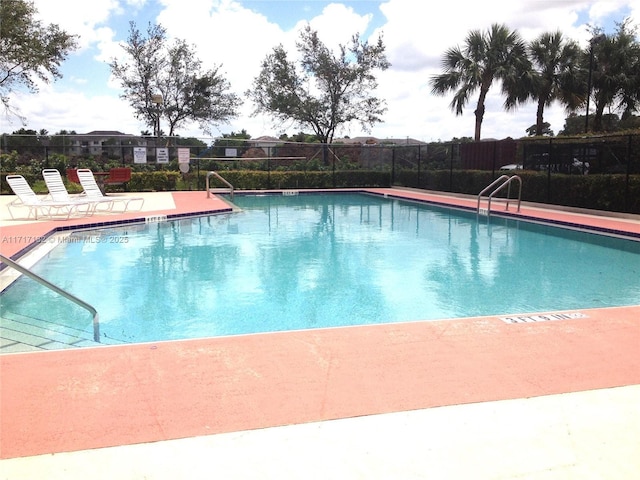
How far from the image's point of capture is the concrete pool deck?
235 centimetres

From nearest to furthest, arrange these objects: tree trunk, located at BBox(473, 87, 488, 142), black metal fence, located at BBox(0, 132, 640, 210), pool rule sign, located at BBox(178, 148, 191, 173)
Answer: black metal fence, located at BBox(0, 132, 640, 210)
pool rule sign, located at BBox(178, 148, 191, 173)
tree trunk, located at BBox(473, 87, 488, 142)

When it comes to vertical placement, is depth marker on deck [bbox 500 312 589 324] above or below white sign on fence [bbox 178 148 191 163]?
below

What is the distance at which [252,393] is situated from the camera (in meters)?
3.05

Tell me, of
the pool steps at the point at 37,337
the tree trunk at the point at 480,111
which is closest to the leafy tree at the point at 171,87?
the tree trunk at the point at 480,111

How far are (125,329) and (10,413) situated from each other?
6.93ft

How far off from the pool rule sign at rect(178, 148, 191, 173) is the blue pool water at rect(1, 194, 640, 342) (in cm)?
825

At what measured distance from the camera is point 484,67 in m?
21.1

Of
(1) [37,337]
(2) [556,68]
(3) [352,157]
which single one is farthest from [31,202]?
(2) [556,68]

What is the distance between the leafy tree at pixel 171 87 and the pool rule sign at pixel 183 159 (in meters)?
6.03

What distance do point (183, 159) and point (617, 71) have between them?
17425mm

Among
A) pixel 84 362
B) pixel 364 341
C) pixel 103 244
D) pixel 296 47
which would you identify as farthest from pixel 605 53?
pixel 84 362

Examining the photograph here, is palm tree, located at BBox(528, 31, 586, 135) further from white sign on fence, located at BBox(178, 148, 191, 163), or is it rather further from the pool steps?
the pool steps

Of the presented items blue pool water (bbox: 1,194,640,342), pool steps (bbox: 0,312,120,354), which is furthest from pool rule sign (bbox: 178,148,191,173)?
pool steps (bbox: 0,312,120,354)

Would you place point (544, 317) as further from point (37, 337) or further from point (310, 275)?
point (37, 337)
